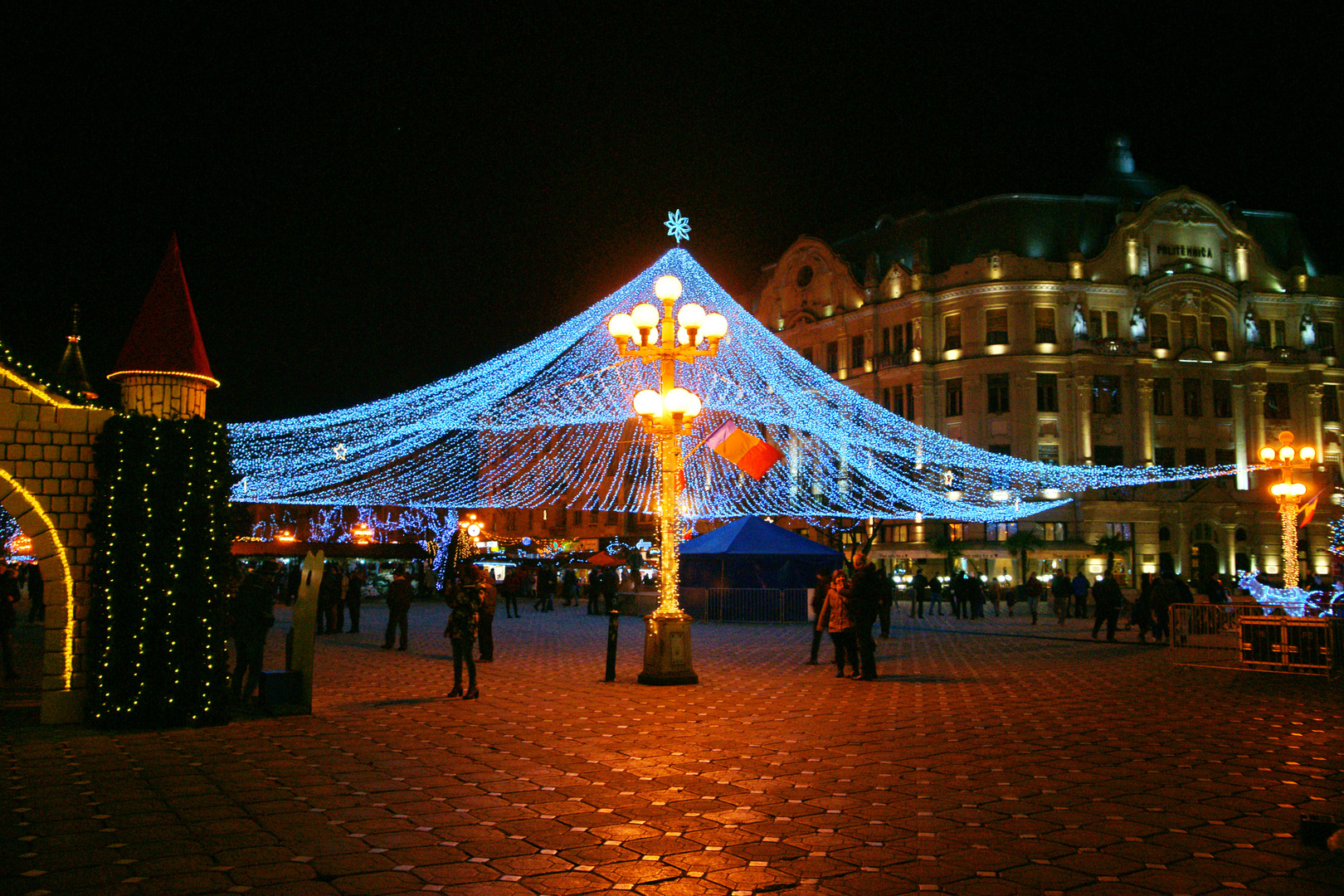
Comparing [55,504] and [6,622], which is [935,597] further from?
[55,504]

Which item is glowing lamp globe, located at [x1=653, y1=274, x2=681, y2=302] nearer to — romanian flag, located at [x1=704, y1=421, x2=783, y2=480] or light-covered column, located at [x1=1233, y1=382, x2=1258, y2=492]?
romanian flag, located at [x1=704, y1=421, x2=783, y2=480]

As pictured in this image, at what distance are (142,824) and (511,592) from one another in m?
24.4

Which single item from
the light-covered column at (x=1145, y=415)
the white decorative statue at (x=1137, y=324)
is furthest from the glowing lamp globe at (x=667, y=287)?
the white decorative statue at (x=1137, y=324)

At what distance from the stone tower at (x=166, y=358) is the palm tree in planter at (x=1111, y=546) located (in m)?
38.9

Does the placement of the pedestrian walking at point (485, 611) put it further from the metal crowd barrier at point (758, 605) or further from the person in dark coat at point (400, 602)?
the metal crowd barrier at point (758, 605)

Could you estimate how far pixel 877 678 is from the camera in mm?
13508

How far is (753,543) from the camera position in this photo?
28.3 m

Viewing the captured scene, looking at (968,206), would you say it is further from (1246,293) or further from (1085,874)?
(1085,874)

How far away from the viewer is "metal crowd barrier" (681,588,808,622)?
2703 centimetres

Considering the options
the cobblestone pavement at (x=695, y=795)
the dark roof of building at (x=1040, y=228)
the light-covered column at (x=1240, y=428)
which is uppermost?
the dark roof of building at (x=1040, y=228)

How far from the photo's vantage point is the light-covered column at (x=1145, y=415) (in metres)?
48.8

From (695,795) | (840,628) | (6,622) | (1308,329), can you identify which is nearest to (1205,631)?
(840,628)

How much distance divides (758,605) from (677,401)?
611 inches

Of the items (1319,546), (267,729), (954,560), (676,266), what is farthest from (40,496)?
(1319,546)
